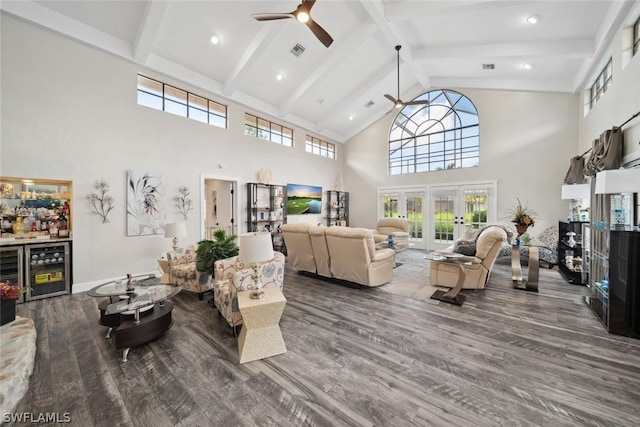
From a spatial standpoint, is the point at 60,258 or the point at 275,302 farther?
the point at 60,258

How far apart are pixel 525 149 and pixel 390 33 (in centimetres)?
486

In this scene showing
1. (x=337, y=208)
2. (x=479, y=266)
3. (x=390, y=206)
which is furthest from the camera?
(x=337, y=208)

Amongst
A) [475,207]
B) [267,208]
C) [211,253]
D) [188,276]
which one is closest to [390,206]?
[475,207]

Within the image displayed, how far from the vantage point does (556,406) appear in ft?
5.68

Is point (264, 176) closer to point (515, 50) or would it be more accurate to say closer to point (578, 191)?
point (515, 50)

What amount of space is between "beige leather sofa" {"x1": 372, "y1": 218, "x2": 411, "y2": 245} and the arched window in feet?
6.91

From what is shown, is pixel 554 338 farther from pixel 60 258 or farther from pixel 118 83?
pixel 118 83

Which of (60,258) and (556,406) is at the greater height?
(60,258)

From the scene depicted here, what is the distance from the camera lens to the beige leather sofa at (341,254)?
407cm

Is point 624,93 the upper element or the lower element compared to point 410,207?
upper

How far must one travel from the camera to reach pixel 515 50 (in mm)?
5074

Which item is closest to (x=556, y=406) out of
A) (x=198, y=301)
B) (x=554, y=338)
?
(x=554, y=338)

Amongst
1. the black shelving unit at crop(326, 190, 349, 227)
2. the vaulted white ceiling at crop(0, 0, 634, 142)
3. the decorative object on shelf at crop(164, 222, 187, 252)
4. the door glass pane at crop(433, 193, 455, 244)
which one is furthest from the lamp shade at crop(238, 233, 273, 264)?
the black shelving unit at crop(326, 190, 349, 227)

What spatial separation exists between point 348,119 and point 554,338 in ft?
27.2
